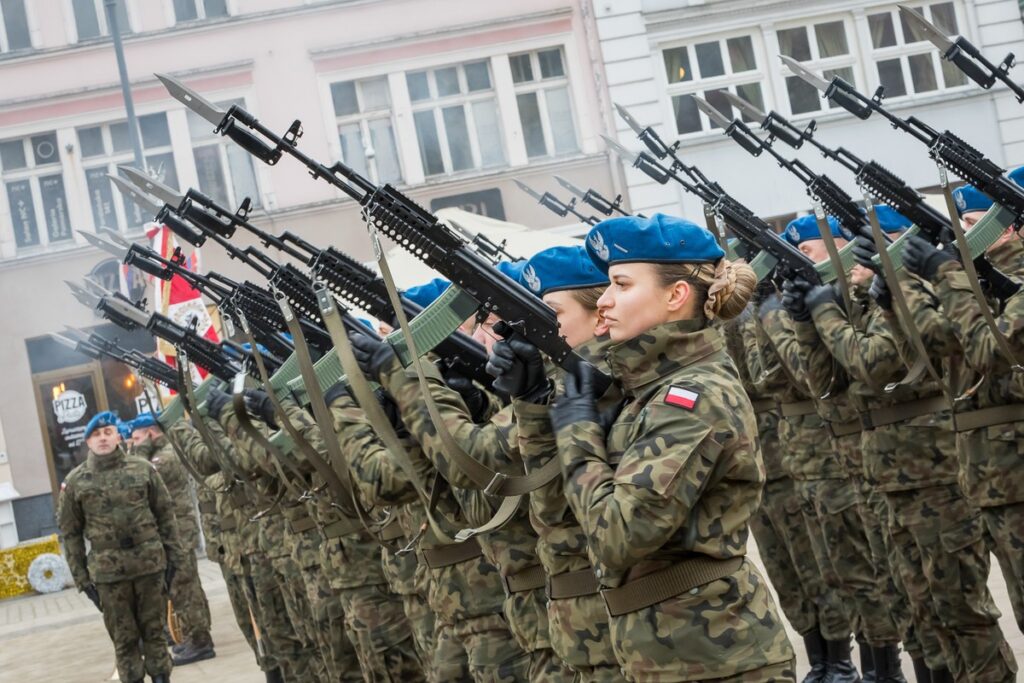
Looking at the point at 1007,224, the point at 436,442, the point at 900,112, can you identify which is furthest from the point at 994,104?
the point at 436,442

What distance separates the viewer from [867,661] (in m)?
6.83

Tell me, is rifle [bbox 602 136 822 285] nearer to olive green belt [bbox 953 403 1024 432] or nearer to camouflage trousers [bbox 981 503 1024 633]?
olive green belt [bbox 953 403 1024 432]

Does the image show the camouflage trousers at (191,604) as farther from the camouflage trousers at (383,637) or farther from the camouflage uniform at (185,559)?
the camouflage trousers at (383,637)

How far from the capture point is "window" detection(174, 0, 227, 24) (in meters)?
21.5

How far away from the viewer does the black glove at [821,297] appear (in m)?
6.53

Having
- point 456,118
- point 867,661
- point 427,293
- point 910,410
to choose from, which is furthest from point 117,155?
point 910,410

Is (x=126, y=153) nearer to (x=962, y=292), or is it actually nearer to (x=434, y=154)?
(x=434, y=154)

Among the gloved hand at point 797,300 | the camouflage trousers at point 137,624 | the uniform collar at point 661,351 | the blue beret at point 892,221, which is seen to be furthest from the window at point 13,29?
the uniform collar at point 661,351

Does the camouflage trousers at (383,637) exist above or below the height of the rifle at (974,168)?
below

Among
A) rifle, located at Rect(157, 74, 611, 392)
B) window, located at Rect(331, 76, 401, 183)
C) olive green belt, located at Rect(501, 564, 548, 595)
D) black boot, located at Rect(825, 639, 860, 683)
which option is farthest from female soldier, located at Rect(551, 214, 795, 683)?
window, located at Rect(331, 76, 401, 183)

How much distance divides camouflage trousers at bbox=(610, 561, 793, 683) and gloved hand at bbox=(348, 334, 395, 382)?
177 cm

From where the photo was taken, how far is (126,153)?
21484mm

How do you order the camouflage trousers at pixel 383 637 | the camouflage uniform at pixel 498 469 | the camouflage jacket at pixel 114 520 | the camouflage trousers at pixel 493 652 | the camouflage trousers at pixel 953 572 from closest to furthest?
the camouflage uniform at pixel 498 469
the camouflage trousers at pixel 493 652
the camouflage trousers at pixel 953 572
the camouflage trousers at pixel 383 637
the camouflage jacket at pixel 114 520

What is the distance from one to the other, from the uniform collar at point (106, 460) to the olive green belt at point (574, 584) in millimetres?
7138
